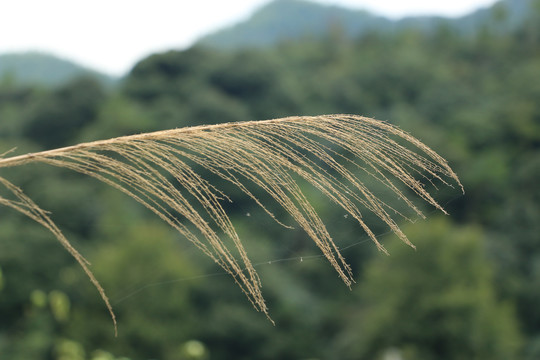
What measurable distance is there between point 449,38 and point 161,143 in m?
86.6

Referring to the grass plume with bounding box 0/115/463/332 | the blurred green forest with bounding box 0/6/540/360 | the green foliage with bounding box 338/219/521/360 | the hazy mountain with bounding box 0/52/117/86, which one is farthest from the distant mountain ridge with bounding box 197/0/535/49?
the grass plume with bounding box 0/115/463/332

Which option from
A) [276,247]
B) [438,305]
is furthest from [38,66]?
[438,305]

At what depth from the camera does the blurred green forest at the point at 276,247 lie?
38844mm

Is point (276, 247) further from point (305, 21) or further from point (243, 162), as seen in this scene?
point (305, 21)

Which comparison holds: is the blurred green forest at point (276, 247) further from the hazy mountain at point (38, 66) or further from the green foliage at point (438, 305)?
the hazy mountain at point (38, 66)

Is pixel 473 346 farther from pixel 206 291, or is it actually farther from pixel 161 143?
pixel 161 143

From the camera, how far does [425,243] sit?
133ft

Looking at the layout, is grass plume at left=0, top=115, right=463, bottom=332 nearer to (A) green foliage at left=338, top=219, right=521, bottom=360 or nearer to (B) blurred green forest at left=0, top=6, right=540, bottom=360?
(B) blurred green forest at left=0, top=6, right=540, bottom=360

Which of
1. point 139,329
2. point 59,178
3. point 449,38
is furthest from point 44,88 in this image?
point 449,38

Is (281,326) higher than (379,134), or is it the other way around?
(379,134)

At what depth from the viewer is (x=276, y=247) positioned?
33188mm

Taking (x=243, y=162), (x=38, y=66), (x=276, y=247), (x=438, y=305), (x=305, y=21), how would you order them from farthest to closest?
(x=305, y=21)
(x=38, y=66)
(x=438, y=305)
(x=276, y=247)
(x=243, y=162)

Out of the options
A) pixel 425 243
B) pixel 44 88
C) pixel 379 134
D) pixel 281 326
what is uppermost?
pixel 379 134

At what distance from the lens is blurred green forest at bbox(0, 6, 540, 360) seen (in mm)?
38844
